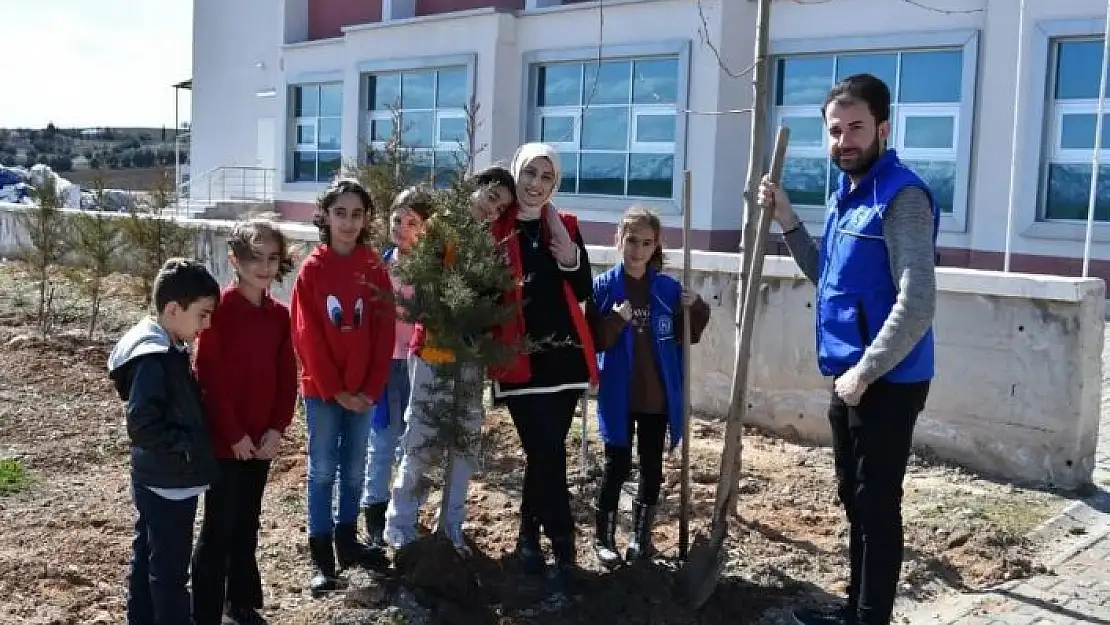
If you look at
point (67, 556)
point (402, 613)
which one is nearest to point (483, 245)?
point (402, 613)

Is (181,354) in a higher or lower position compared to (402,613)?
higher

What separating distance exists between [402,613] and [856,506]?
165 centimetres

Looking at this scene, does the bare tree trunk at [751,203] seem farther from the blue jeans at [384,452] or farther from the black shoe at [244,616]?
the black shoe at [244,616]

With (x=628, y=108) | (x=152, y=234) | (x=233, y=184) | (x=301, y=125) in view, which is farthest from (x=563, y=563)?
(x=233, y=184)

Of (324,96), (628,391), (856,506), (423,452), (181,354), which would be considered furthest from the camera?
(324,96)

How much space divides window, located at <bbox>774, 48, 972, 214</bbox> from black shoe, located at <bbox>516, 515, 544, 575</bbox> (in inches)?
486

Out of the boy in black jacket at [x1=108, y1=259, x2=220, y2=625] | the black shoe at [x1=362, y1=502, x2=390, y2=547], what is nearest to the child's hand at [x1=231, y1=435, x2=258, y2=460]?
the boy in black jacket at [x1=108, y1=259, x2=220, y2=625]

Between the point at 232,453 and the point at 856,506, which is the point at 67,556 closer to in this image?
the point at 232,453

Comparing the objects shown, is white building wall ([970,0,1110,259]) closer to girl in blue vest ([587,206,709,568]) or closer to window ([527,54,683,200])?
window ([527,54,683,200])

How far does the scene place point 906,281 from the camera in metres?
3.36

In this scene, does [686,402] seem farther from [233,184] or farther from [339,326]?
[233,184]

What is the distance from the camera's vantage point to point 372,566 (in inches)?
170

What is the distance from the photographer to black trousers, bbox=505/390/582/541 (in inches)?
165

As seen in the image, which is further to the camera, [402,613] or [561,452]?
[561,452]
